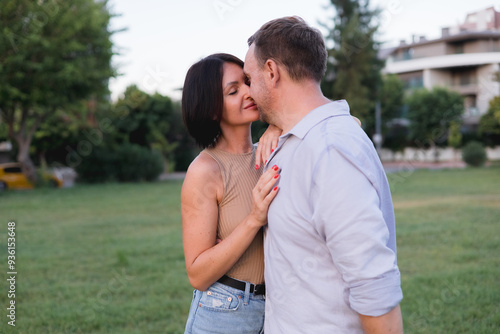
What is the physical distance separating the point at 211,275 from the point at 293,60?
922 mm

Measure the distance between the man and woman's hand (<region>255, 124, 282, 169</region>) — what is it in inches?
9.6

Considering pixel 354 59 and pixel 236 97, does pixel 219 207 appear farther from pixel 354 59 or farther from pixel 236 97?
pixel 354 59

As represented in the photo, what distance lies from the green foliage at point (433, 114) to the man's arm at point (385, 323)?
145 feet

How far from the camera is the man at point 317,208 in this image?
1349 mm

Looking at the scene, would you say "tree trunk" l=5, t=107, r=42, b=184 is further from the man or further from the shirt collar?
the shirt collar

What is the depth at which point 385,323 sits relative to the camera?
54.4 inches

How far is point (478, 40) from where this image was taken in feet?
151

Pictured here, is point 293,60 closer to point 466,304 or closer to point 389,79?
point 466,304

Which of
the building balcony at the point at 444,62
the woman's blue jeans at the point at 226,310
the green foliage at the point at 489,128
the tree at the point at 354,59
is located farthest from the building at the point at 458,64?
the woman's blue jeans at the point at 226,310

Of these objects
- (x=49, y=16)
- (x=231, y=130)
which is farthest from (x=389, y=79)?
(x=231, y=130)

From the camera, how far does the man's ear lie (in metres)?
1.66

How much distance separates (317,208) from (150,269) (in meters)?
5.58

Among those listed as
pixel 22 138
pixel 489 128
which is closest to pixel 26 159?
pixel 22 138

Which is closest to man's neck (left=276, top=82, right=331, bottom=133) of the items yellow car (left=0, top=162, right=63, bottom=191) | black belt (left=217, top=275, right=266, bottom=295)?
black belt (left=217, top=275, right=266, bottom=295)
